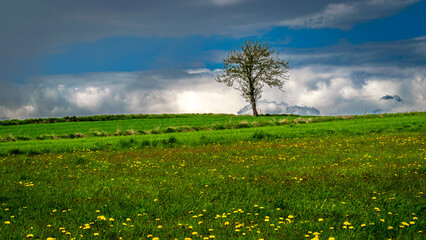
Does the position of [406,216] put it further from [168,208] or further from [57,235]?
[57,235]

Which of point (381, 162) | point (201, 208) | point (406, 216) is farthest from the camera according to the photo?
point (381, 162)

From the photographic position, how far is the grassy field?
22.6 ft

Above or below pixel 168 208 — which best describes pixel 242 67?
above


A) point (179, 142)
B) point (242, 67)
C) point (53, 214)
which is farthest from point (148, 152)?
point (242, 67)

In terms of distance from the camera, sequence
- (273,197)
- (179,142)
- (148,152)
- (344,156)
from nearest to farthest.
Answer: (273,197) < (344,156) < (148,152) < (179,142)

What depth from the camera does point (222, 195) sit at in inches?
367

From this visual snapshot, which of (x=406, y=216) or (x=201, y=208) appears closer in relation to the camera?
(x=406, y=216)

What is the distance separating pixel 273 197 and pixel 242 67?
56340 millimetres

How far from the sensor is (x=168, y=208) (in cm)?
832

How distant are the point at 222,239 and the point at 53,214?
14.5 feet

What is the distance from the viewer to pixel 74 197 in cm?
968

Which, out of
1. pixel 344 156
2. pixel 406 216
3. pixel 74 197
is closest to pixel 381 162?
pixel 344 156

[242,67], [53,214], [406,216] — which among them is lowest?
[406,216]

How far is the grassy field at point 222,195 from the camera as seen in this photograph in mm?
6875
